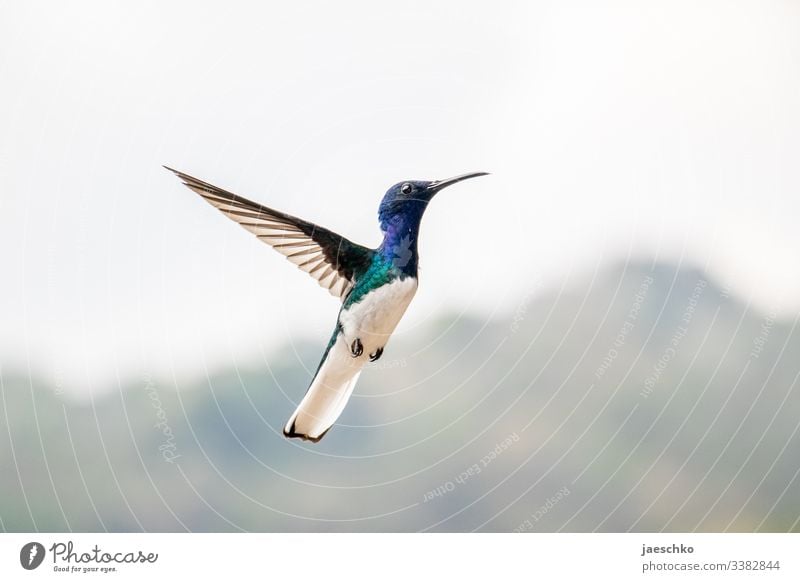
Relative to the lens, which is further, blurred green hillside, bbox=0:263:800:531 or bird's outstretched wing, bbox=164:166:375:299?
blurred green hillside, bbox=0:263:800:531

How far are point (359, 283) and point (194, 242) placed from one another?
0.34m

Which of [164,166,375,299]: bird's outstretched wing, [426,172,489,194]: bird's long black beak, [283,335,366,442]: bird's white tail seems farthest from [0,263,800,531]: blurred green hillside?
[426,172,489,194]: bird's long black beak

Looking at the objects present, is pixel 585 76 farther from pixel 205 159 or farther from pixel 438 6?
pixel 205 159

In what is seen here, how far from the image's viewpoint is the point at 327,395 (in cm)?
149

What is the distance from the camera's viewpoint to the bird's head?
1.45 metres

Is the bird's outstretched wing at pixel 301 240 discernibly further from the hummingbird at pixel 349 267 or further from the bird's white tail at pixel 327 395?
the bird's white tail at pixel 327 395

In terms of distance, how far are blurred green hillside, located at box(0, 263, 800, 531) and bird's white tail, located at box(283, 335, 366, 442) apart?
0.02 meters

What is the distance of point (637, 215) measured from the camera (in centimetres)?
159

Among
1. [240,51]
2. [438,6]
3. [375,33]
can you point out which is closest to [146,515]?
[240,51]

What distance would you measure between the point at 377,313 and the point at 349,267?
0.09 metres

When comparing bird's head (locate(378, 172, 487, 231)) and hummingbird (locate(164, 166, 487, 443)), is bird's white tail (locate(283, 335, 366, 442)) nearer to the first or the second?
hummingbird (locate(164, 166, 487, 443))
